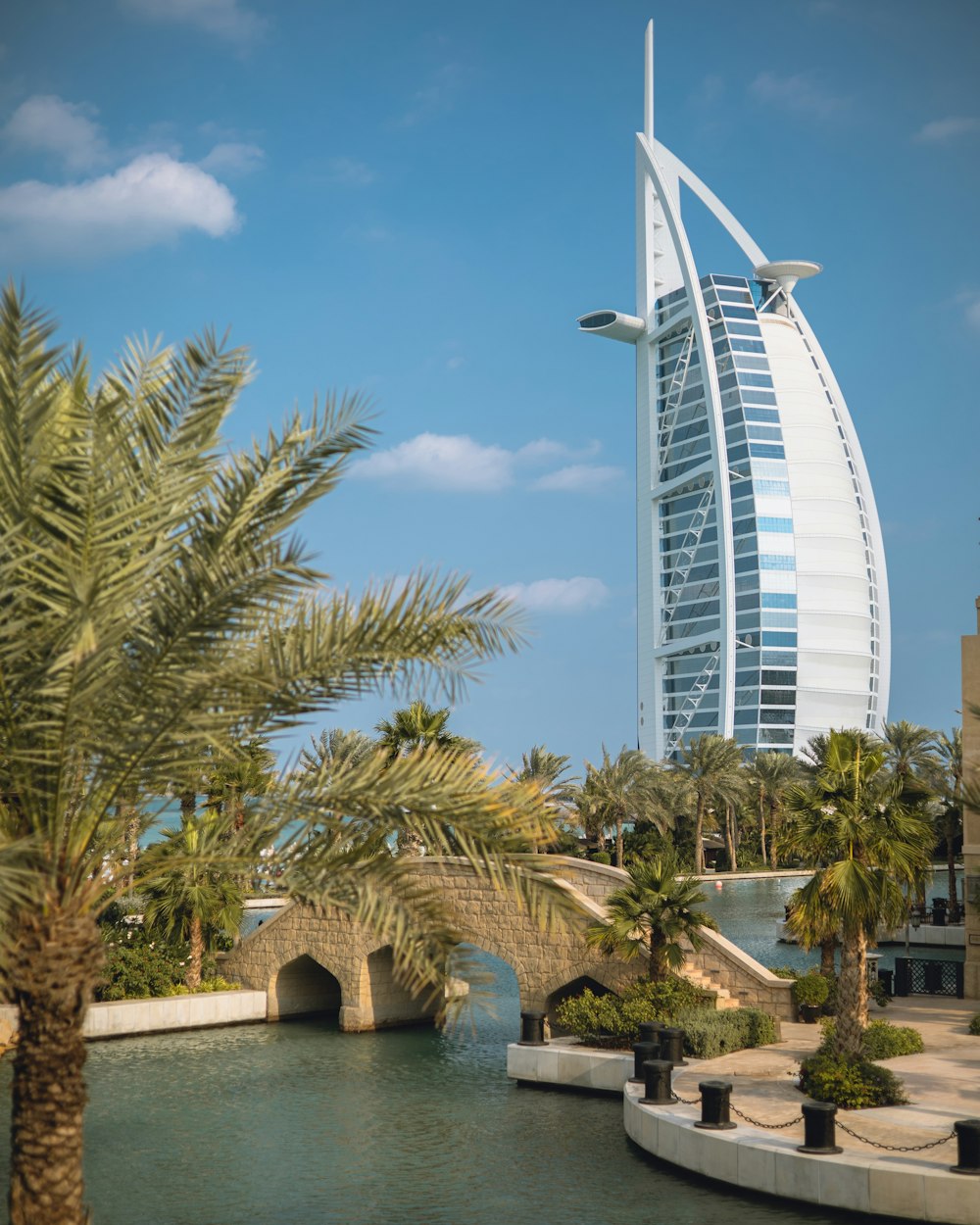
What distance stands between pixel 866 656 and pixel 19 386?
4701 inches

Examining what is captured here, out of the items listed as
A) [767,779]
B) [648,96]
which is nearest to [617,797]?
[767,779]

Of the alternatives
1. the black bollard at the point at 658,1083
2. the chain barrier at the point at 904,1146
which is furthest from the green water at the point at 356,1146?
the chain barrier at the point at 904,1146

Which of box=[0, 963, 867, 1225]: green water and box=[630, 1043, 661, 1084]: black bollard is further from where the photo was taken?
box=[630, 1043, 661, 1084]: black bollard

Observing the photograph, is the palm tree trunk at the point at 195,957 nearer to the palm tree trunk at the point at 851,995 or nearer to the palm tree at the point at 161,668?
the palm tree trunk at the point at 851,995

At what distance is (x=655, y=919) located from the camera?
25.4 m

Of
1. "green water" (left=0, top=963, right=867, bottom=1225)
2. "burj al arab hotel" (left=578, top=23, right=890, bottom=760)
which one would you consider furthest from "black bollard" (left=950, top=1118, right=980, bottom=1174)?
"burj al arab hotel" (left=578, top=23, right=890, bottom=760)

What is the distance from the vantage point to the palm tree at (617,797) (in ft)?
243

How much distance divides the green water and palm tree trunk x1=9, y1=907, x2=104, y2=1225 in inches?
312

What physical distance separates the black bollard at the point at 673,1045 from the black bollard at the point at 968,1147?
728 cm

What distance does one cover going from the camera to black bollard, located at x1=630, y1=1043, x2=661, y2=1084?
73.5 ft

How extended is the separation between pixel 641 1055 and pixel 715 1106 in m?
4.14

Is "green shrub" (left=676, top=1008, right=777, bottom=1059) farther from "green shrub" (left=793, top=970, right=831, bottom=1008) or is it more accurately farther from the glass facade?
the glass facade

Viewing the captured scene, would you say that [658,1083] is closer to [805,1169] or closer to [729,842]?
[805,1169]

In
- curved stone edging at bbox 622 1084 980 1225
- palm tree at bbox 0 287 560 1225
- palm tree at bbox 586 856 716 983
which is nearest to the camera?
palm tree at bbox 0 287 560 1225
